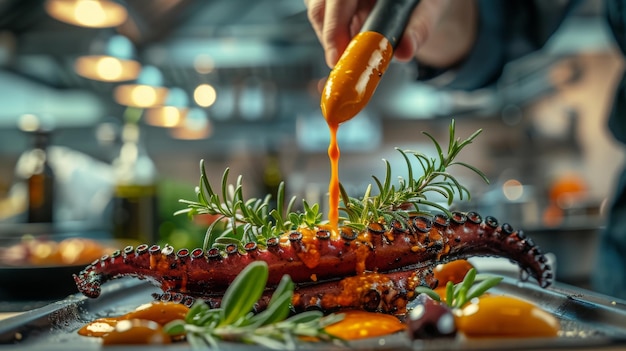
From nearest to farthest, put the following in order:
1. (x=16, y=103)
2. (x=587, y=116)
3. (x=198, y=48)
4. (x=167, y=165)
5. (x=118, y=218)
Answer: (x=118, y=218) → (x=198, y=48) → (x=587, y=116) → (x=16, y=103) → (x=167, y=165)

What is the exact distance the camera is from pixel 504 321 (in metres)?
0.59

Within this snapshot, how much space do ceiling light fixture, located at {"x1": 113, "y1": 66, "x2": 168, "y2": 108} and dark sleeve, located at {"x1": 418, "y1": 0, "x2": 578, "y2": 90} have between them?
8.72 feet

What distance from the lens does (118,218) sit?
101 inches

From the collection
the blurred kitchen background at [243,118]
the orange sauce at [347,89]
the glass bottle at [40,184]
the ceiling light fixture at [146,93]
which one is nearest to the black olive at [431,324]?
the orange sauce at [347,89]

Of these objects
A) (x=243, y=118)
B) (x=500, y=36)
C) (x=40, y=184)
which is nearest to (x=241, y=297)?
(x=500, y=36)

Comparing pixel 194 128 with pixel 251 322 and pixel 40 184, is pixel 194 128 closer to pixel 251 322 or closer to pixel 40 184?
pixel 40 184

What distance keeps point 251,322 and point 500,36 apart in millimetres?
1515

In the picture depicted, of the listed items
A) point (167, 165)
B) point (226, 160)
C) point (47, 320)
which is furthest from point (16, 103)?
point (47, 320)

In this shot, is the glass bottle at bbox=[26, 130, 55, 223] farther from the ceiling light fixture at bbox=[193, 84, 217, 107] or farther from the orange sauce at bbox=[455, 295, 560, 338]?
the ceiling light fixture at bbox=[193, 84, 217, 107]

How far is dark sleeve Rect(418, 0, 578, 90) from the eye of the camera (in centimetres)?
181

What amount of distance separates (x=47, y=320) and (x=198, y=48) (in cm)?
501

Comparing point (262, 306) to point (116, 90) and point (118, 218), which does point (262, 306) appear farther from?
point (116, 90)

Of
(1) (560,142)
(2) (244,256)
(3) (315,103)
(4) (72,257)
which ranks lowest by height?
(4) (72,257)

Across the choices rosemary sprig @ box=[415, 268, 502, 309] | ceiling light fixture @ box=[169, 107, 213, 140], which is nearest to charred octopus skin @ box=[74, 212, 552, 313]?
rosemary sprig @ box=[415, 268, 502, 309]
